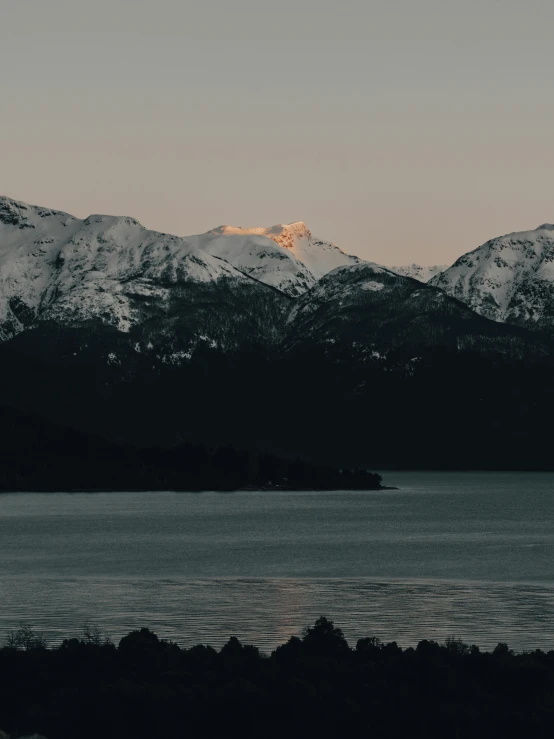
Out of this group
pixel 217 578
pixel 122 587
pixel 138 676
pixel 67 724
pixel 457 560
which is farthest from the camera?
pixel 457 560

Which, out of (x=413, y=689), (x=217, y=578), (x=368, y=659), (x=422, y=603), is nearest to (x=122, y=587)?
(x=217, y=578)

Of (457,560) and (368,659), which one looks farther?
(457,560)

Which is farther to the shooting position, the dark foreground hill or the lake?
the lake

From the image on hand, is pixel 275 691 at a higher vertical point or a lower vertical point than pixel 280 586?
lower

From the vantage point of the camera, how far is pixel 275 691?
61781mm

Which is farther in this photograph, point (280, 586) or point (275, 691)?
point (280, 586)

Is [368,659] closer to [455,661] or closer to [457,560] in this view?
[455,661]

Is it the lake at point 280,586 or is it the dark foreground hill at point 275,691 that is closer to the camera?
the dark foreground hill at point 275,691

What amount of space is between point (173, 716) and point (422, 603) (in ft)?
161

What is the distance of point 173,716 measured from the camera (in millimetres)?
58438

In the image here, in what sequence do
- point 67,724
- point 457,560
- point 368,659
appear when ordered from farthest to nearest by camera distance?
point 457,560
point 368,659
point 67,724

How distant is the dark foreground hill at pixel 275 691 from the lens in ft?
190

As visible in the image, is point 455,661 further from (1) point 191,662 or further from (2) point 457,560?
(2) point 457,560

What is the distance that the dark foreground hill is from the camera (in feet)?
190
